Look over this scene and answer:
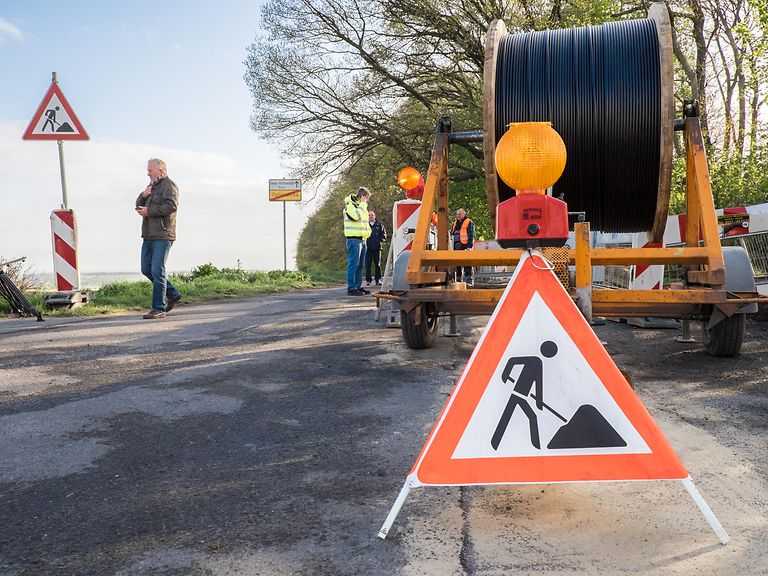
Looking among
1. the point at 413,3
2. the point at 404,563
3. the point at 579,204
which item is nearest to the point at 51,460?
the point at 404,563

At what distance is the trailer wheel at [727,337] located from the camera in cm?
513

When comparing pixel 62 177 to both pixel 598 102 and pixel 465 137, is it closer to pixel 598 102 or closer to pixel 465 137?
pixel 465 137

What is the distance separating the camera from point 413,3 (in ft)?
67.8

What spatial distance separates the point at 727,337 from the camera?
5.22m

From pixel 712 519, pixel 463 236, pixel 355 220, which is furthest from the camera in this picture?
pixel 463 236

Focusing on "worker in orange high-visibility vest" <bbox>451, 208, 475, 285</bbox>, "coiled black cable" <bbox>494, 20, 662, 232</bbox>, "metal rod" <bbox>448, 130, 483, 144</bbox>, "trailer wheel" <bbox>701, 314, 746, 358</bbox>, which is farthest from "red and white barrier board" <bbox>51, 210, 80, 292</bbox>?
Result: "worker in orange high-visibility vest" <bbox>451, 208, 475, 285</bbox>

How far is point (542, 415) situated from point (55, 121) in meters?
8.91

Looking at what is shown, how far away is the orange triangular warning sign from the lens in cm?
214

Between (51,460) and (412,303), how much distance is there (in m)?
2.74

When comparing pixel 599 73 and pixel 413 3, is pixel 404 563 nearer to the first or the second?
pixel 599 73

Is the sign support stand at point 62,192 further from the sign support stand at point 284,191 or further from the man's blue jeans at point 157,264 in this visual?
the sign support stand at point 284,191

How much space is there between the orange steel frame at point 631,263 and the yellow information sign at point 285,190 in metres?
18.8

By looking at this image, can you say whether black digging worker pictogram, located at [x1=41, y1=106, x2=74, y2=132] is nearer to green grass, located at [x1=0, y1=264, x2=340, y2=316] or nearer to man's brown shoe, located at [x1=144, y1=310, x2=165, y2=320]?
green grass, located at [x1=0, y1=264, x2=340, y2=316]

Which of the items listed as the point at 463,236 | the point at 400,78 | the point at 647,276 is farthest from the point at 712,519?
the point at 400,78
